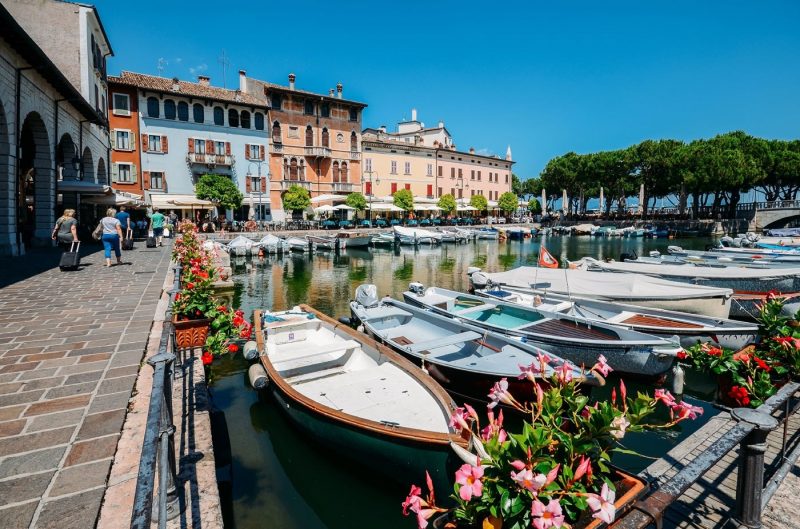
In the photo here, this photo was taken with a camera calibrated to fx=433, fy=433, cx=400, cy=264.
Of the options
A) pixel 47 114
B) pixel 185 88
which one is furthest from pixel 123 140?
pixel 47 114

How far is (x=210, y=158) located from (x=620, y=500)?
43367 mm

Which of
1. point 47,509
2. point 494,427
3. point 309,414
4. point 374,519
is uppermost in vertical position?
point 494,427

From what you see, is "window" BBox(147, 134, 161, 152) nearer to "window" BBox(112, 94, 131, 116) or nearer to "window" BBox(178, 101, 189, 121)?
"window" BBox(112, 94, 131, 116)

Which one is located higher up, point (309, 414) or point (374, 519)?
point (309, 414)

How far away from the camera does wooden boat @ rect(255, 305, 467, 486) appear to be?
180 inches

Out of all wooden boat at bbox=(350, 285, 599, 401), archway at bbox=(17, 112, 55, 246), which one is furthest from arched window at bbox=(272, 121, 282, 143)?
wooden boat at bbox=(350, 285, 599, 401)

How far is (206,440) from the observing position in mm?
4156

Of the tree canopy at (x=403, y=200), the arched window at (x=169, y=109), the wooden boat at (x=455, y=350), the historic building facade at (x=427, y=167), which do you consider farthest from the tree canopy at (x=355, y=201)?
the wooden boat at (x=455, y=350)

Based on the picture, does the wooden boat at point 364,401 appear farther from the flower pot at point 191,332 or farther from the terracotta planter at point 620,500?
the terracotta planter at point 620,500

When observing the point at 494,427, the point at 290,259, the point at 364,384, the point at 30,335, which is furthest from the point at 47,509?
the point at 290,259

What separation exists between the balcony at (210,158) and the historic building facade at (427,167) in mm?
14813

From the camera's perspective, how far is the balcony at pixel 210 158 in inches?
1543

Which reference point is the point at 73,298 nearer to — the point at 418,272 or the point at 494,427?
the point at 494,427

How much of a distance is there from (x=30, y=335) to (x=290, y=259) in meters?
24.7
